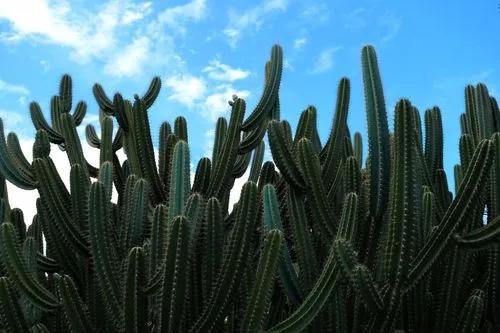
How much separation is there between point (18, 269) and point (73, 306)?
0.42m

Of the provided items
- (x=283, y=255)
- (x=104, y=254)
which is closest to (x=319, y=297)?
(x=283, y=255)

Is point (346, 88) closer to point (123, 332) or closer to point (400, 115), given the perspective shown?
point (400, 115)

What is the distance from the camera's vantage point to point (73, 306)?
14.5 ft

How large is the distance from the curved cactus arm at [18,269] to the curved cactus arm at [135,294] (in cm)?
76

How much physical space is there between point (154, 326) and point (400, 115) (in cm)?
204

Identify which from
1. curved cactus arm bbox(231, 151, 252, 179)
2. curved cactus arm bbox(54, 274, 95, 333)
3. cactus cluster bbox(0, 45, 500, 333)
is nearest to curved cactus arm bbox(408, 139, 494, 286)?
cactus cluster bbox(0, 45, 500, 333)

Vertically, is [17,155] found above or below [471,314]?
above

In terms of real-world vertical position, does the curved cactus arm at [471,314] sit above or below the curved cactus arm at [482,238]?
below

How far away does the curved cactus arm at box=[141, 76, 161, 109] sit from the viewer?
278 inches

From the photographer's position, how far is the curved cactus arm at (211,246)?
14.1 ft

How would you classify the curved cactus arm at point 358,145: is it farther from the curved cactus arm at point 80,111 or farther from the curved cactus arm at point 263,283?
the curved cactus arm at point 263,283

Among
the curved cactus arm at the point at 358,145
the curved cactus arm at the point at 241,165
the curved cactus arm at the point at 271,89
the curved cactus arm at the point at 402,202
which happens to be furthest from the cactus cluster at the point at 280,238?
the curved cactus arm at the point at 358,145

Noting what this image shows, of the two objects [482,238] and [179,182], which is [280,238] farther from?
[482,238]

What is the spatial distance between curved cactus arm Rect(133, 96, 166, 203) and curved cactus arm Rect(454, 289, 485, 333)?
265 centimetres
